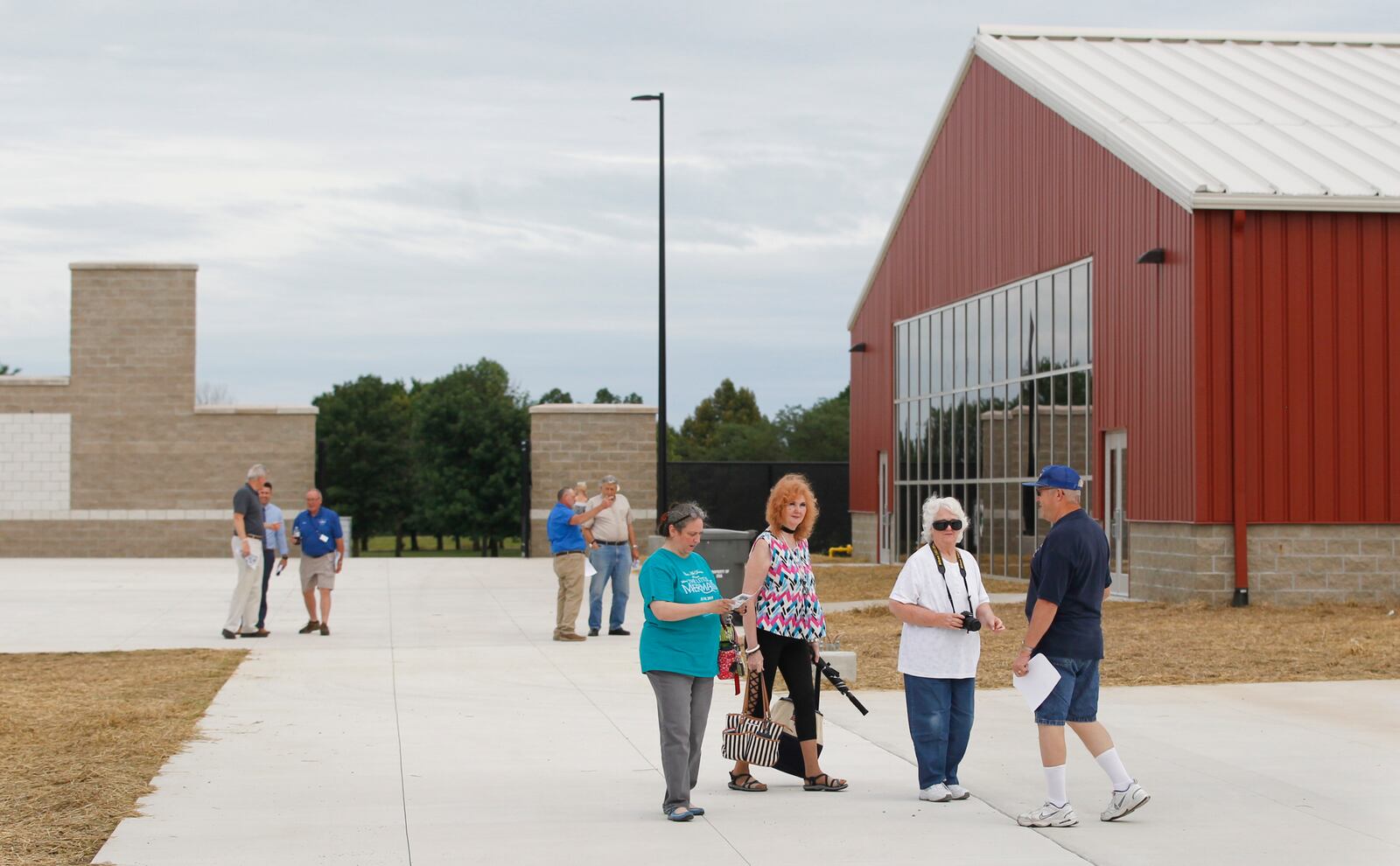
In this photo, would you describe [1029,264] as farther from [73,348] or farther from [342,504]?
[342,504]

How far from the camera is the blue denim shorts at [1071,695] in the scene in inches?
294

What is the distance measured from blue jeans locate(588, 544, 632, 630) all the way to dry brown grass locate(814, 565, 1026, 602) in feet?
21.1

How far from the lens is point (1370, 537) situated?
2056 centimetres

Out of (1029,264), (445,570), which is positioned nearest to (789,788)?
(1029,264)

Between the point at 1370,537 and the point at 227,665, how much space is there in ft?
47.4

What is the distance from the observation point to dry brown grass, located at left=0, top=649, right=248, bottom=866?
748 centimetres

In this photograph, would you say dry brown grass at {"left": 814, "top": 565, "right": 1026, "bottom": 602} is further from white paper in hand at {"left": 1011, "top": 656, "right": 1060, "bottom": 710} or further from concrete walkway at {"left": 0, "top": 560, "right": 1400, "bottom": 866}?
white paper in hand at {"left": 1011, "top": 656, "right": 1060, "bottom": 710}

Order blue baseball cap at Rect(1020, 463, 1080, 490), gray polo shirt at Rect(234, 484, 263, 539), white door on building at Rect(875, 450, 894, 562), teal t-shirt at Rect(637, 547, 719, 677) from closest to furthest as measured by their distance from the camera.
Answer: blue baseball cap at Rect(1020, 463, 1080, 490) < teal t-shirt at Rect(637, 547, 719, 677) < gray polo shirt at Rect(234, 484, 263, 539) < white door on building at Rect(875, 450, 894, 562)

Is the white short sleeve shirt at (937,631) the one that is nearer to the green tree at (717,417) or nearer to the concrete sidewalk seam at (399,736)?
the concrete sidewalk seam at (399,736)

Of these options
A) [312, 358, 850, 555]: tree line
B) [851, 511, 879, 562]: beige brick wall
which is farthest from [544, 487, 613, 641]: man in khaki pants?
[312, 358, 850, 555]: tree line

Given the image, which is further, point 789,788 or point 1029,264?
point 1029,264

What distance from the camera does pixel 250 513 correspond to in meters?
16.9

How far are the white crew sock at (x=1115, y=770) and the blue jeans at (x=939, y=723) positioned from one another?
2.60ft

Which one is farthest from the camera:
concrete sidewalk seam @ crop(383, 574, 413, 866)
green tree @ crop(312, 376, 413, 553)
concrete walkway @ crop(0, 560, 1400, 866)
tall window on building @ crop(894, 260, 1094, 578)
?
green tree @ crop(312, 376, 413, 553)
